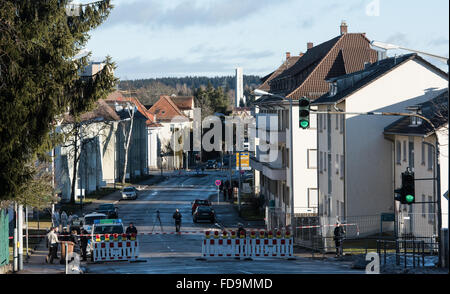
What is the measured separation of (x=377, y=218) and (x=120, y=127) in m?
60.5

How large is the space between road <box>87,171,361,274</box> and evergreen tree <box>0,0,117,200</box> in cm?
549

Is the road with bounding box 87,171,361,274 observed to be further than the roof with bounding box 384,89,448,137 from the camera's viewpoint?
No

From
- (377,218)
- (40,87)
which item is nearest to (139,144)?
(377,218)

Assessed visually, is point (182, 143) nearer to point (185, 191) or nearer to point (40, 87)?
point (185, 191)

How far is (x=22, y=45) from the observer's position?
22188 mm

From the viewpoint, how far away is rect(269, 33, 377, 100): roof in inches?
2323

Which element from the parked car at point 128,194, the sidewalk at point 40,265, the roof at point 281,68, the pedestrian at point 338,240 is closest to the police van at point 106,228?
the sidewalk at point 40,265

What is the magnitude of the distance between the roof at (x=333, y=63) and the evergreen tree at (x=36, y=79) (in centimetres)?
3420

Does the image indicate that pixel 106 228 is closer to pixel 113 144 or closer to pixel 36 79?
pixel 36 79

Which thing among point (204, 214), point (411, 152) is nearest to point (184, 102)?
point (204, 214)

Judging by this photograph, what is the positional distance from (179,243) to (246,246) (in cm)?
943

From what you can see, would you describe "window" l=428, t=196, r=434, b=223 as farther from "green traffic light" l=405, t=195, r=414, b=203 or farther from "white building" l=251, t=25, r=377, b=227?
"white building" l=251, t=25, r=377, b=227

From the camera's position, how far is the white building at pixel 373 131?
Answer: 1665 inches

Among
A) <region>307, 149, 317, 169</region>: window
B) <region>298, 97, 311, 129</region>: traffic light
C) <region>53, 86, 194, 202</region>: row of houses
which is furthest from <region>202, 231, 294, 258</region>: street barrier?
<region>307, 149, 317, 169</region>: window
